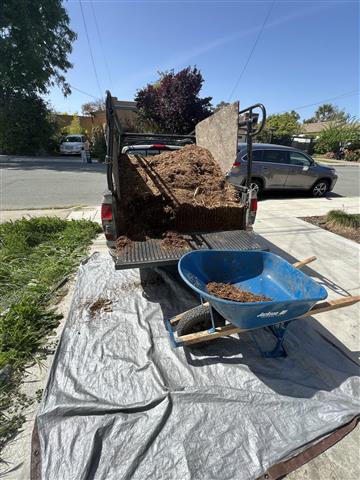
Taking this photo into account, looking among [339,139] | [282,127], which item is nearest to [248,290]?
[339,139]

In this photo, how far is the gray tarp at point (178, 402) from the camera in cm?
157

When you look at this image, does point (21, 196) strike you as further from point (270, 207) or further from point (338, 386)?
point (338, 386)

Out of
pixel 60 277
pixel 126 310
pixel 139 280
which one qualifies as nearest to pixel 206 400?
pixel 126 310

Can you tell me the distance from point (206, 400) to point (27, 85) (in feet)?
76.6

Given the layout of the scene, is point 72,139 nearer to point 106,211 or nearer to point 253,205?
point 106,211

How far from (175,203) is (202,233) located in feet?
1.73

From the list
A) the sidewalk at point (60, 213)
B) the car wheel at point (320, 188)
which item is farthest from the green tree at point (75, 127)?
the car wheel at point (320, 188)

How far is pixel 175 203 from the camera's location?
3.17m

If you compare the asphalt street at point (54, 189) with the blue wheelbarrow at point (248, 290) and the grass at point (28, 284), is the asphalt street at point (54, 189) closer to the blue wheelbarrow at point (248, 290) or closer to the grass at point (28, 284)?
the grass at point (28, 284)

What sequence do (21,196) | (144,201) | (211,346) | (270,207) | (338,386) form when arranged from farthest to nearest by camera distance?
1. (21,196)
2. (270,207)
3. (144,201)
4. (211,346)
5. (338,386)

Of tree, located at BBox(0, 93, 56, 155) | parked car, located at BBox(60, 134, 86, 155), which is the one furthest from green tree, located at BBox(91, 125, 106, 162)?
tree, located at BBox(0, 93, 56, 155)

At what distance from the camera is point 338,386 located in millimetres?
2078

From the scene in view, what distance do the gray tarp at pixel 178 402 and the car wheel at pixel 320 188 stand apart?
732cm

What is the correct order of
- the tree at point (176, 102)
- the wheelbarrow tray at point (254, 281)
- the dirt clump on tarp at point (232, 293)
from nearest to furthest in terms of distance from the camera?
the wheelbarrow tray at point (254, 281) < the dirt clump on tarp at point (232, 293) < the tree at point (176, 102)
